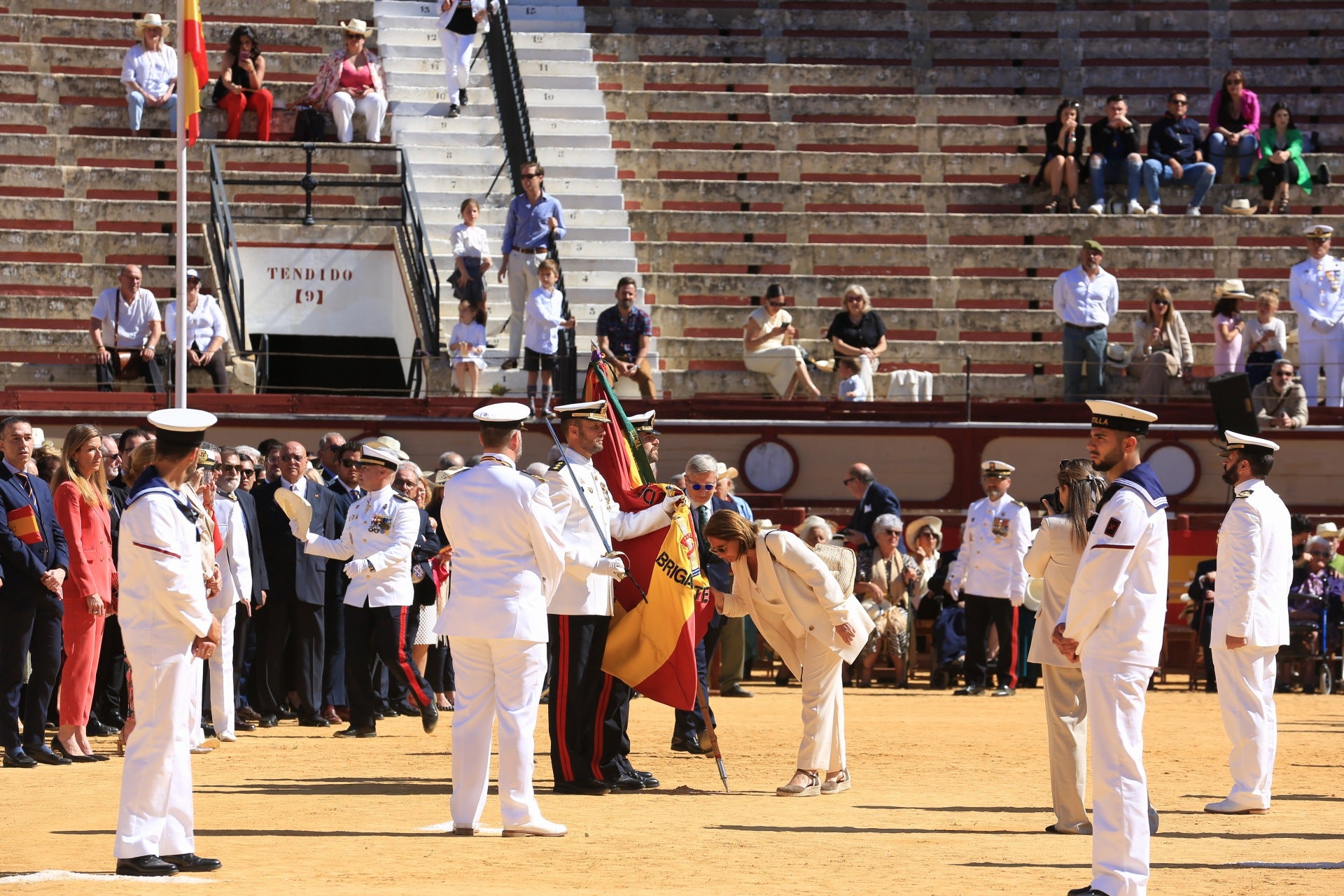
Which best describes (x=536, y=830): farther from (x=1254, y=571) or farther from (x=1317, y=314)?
(x=1317, y=314)

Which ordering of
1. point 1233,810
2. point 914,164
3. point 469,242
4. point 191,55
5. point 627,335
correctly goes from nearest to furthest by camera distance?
1. point 1233,810
2. point 191,55
3. point 627,335
4. point 469,242
5. point 914,164

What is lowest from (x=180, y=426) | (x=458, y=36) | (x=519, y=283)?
(x=180, y=426)

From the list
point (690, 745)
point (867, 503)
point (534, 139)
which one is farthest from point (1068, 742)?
point (534, 139)

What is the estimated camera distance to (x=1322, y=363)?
2139cm

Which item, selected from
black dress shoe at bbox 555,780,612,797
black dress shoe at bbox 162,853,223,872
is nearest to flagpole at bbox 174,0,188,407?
black dress shoe at bbox 555,780,612,797

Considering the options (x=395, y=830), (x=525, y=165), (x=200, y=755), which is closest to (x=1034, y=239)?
(x=525, y=165)

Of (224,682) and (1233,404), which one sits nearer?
(224,682)

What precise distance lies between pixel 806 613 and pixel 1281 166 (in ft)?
56.5

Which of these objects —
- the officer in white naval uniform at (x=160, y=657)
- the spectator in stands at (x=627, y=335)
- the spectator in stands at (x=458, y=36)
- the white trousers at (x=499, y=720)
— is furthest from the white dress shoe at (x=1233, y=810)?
the spectator in stands at (x=458, y=36)

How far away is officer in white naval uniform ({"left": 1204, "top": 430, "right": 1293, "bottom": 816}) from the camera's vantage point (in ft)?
34.5

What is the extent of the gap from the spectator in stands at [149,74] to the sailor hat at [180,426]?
16.7 m

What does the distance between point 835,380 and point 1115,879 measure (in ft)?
48.2

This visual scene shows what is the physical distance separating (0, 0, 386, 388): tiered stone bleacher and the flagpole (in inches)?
144

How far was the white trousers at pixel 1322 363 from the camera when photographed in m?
21.4
